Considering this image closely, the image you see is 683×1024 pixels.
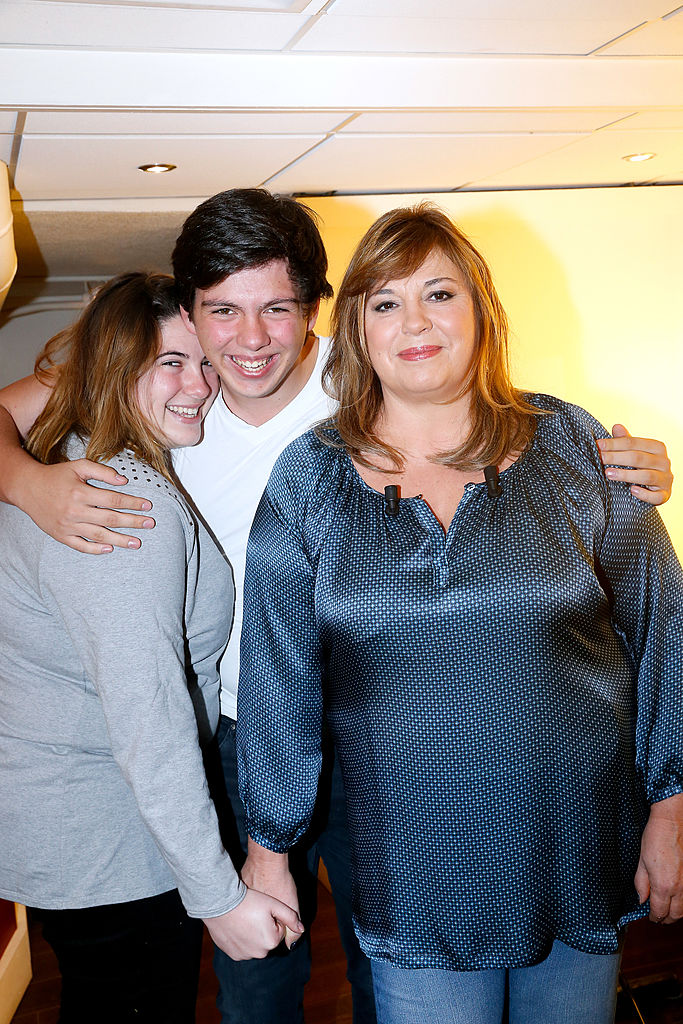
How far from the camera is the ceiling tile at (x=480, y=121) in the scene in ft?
8.18

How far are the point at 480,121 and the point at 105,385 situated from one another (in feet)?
4.97

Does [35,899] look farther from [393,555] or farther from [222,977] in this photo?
[393,555]

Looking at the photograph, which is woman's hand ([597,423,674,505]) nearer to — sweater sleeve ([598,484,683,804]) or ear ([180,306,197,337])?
sweater sleeve ([598,484,683,804])

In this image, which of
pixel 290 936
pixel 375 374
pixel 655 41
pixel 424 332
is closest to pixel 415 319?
pixel 424 332

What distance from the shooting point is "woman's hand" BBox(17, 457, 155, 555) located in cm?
143

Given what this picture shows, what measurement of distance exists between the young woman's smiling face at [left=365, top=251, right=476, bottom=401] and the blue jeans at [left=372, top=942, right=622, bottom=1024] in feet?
3.05

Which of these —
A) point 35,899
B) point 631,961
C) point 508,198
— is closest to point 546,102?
point 508,198

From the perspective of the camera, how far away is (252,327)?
179 centimetres

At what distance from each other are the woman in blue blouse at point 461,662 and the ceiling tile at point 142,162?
130 centimetres

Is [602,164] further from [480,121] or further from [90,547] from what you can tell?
[90,547]

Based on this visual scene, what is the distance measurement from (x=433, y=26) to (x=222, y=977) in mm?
2086

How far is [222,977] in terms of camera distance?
1836 millimetres

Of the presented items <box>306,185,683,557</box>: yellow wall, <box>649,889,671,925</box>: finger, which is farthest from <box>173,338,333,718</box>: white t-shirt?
<box>306,185,683,557</box>: yellow wall

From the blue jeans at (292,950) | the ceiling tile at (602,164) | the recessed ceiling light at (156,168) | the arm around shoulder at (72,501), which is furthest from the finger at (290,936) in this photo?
the ceiling tile at (602,164)
